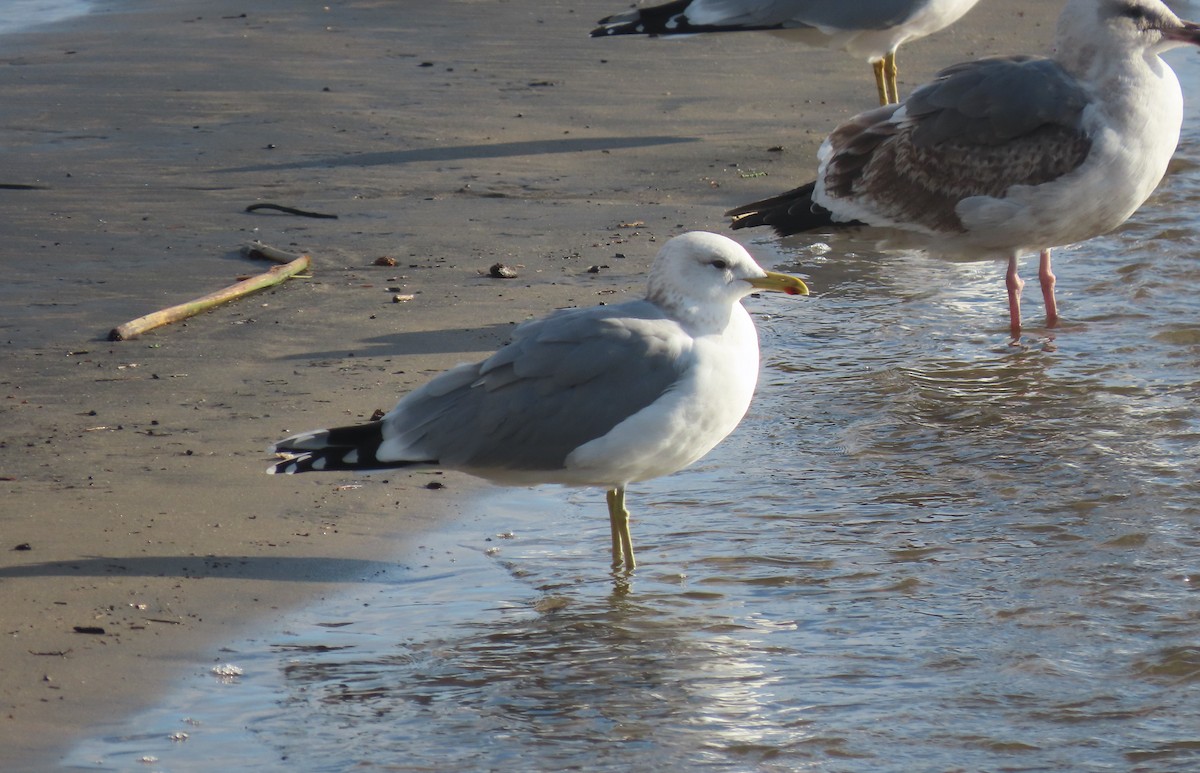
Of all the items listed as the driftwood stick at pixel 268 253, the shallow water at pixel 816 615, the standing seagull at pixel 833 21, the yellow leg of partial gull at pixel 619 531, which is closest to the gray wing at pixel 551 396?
the yellow leg of partial gull at pixel 619 531

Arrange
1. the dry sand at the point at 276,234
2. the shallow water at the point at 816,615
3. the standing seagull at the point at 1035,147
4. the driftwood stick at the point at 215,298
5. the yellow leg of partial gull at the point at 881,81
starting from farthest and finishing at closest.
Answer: the yellow leg of partial gull at the point at 881,81, the standing seagull at the point at 1035,147, the driftwood stick at the point at 215,298, the dry sand at the point at 276,234, the shallow water at the point at 816,615

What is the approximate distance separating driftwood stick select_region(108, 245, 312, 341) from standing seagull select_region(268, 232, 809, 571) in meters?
1.79

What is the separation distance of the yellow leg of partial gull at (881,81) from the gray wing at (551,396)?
20.3ft

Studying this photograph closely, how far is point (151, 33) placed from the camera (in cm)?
1180

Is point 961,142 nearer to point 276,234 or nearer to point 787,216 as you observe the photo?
point 787,216

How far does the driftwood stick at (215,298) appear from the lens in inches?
240

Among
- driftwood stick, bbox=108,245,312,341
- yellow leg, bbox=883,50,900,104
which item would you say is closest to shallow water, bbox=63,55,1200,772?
driftwood stick, bbox=108,245,312,341

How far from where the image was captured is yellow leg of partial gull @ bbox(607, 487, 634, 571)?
4.74 metres

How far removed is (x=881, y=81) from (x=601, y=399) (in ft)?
21.3

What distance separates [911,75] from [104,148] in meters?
5.57

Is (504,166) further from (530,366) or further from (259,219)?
(530,366)

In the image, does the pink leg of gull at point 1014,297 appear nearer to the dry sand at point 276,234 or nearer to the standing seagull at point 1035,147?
the standing seagull at point 1035,147

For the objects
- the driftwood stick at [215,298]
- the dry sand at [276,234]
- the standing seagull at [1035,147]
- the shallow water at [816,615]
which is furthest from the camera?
the standing seagull at [1035,147]

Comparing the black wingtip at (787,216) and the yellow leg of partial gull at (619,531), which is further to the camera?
the black wingtip at (787,216)
